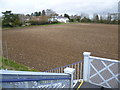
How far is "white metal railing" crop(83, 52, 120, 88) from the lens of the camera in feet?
8.56

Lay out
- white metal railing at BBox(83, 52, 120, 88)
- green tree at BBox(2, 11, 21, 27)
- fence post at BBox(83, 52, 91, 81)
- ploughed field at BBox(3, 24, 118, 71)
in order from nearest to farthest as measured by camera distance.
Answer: white metal railing at BBox(83, 52, 120, 88) → fence post at BBox(83, 52, 91, 81) → ploughed field at BBox(3, 24, 118, 71) → green tree at BBox(2, 11, 21, 27)

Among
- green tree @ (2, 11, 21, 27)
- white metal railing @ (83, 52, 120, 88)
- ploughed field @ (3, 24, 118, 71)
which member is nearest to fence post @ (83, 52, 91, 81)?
white metal railing @ (83, 52, 120, 88)

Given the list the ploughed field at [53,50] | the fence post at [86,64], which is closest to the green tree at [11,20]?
the ploughed field at [53,50]

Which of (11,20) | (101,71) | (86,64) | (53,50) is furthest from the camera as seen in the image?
(11,20)

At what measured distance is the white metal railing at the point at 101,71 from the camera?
8.56 feet

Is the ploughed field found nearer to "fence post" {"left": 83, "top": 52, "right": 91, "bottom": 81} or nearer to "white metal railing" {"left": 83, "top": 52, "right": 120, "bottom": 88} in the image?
"fence post" {"left": 83, "top": 52, "right": 91, "bottom": 81}

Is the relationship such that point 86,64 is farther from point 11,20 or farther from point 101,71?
point 11,20

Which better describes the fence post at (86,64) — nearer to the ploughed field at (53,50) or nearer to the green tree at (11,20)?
the ploughed field at (53,50)

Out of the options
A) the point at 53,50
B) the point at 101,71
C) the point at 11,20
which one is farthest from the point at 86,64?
the point at 11,20

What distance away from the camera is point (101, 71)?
9.07 ft

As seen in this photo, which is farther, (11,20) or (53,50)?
(11,20)

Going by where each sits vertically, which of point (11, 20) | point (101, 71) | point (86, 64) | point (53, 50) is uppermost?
point (11, 20)

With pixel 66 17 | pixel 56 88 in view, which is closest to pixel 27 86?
pixel 56 88

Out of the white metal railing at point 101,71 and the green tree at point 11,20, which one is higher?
the green tree at point 11,20
